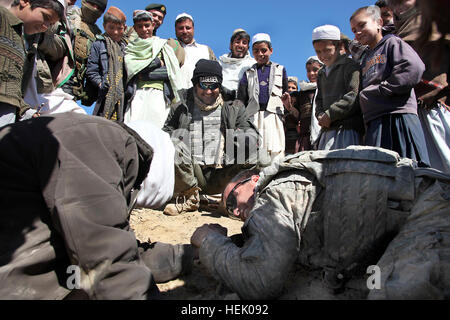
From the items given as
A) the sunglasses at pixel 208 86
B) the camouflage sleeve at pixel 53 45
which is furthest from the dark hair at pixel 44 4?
the sunglasses at pixel 208 86

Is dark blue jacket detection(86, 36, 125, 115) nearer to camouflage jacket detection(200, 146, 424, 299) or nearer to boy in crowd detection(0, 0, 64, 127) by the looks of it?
boy in crowd detection(0, 0, 64, 127)

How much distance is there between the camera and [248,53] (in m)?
5.57

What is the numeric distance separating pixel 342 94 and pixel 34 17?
297cm

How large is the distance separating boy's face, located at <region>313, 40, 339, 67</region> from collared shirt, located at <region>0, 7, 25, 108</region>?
117 inches

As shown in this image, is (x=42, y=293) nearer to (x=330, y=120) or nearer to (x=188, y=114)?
(x=330, y=120)

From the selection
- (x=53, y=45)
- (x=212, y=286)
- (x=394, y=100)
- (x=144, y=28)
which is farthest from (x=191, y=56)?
(x=212, y=286)

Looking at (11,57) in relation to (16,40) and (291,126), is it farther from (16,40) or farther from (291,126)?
(291,126)

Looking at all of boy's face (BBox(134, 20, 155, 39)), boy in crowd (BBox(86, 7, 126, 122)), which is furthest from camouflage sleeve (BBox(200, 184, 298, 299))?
boy's face (BBox(134, 20, 155, 39))

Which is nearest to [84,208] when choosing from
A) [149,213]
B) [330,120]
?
[149,213]

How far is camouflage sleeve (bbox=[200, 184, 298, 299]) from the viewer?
5.50ft

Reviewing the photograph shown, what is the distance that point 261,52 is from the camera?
4.89 metres

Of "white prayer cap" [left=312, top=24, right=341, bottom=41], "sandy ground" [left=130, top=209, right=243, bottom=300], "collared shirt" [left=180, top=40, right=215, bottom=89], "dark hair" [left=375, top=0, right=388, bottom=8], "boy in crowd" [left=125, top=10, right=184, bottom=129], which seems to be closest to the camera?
"sandy ground" [left=130, top=209, right=243, bottom=300]

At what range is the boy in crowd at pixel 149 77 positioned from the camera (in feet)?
15.0

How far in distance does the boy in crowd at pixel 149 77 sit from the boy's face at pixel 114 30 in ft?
0.69
